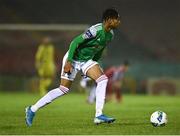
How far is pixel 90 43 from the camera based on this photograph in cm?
1215

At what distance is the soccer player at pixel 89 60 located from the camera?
11914 millimetres

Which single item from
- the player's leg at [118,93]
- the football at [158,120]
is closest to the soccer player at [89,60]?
the football at [158,120]

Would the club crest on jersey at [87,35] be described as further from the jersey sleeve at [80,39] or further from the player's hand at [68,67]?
the player's hand at [68,67]

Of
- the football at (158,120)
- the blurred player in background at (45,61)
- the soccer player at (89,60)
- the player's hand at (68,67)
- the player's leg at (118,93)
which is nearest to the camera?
the football at (158,120)

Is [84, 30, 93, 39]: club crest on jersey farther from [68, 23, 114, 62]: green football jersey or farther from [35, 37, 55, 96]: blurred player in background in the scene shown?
[35, 37, 55, 96]: blurred player in background

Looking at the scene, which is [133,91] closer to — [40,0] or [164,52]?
[164,52]

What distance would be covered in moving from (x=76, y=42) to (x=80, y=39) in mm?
91

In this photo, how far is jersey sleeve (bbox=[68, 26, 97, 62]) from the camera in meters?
11.8

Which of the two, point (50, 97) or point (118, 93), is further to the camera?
point (118, 93)

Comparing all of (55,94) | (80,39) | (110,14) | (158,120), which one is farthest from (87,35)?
(158,120)

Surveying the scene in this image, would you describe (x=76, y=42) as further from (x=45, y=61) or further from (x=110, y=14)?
(x=45, y=61)

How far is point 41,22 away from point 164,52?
707 centimetres

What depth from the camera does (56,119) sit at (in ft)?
44.3

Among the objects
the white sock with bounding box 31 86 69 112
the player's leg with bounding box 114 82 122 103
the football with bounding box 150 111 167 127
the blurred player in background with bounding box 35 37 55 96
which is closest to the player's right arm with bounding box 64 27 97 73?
the white sock with bounding box 31 86 69 112
